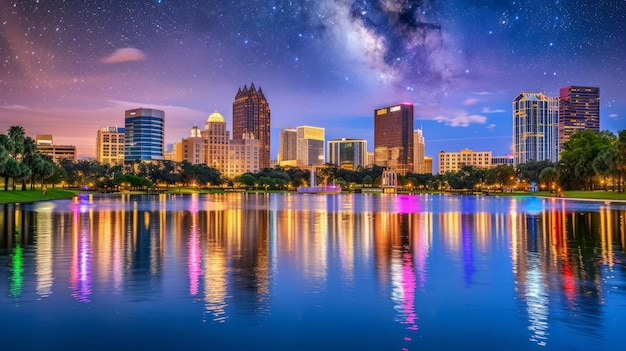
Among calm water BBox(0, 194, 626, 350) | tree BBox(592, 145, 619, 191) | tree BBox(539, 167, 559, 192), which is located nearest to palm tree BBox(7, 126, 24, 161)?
calm water BBox(0, 194, 626, 350)

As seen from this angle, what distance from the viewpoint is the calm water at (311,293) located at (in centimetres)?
1284

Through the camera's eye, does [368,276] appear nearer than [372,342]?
No

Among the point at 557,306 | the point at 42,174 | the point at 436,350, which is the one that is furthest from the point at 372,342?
the point at 42,174

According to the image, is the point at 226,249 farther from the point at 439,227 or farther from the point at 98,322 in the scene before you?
the point at 439,227

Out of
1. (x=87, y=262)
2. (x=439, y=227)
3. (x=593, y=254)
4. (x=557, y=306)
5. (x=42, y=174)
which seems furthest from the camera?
(x=42, y=174)

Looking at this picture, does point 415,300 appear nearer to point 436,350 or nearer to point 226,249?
point 436,350

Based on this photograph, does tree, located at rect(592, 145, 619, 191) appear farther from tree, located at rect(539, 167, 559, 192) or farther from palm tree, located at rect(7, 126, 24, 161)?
palm tree, located at rect(7, 126, 24, 161)

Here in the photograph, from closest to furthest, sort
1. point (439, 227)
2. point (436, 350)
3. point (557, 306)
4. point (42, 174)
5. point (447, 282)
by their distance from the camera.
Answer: point (436, 350) → point (557, 306) → point (447, 282) → point (439, 227) → point (42, 174)

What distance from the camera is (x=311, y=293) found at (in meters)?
17.7

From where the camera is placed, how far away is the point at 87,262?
77.2 ft

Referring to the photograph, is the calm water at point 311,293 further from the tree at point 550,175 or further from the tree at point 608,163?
the tree at point 550,175

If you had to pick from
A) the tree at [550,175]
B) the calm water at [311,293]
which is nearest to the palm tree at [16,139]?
the calm water at [311,293]

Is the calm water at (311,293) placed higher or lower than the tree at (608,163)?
lower

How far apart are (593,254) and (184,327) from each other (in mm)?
21009
